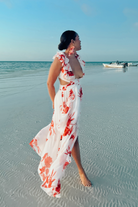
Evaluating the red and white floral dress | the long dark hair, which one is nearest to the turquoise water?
the red and white floral dress

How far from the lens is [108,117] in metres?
4.49

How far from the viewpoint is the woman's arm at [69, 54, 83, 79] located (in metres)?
2.10

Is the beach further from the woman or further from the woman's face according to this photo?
the woman's face

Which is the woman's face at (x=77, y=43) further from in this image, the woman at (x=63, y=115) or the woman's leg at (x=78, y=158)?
the woman's leg at (x=78, y=158)

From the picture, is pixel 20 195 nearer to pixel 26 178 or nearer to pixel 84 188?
pixel 26 178

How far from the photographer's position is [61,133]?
2129 millimetres

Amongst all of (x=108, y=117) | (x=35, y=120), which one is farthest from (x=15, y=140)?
(x=108, y=117)

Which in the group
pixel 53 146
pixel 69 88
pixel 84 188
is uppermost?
pixel 69 88

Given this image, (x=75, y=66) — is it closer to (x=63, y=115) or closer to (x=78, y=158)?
(x=63, y=115)

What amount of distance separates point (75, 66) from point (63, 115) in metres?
0.62

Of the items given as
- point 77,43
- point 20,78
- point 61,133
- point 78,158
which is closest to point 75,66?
point 77,43

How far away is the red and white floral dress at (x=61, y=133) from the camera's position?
200 centimetres

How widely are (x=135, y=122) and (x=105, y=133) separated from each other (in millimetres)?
984

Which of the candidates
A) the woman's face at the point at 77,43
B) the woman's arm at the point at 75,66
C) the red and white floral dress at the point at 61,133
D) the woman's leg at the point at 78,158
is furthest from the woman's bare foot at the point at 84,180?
the woman's face at the point at 77,43
